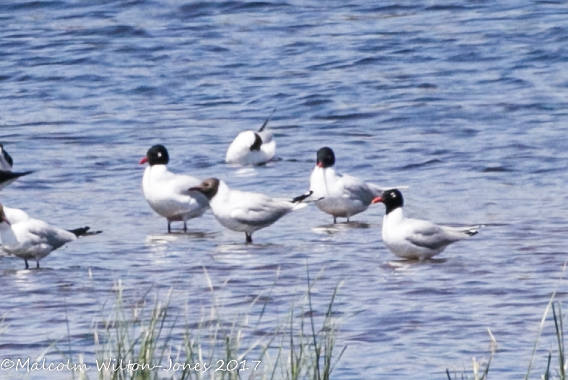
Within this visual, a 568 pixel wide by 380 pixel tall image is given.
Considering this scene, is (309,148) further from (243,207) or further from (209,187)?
(243,207)

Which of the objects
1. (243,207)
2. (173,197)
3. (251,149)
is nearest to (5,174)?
(173,197)

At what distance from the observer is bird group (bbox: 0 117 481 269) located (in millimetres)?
9609

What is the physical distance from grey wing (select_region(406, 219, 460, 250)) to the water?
0.52ft

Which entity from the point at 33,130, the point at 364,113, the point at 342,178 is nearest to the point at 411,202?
the point at 342,178

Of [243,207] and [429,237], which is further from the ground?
[243,207]

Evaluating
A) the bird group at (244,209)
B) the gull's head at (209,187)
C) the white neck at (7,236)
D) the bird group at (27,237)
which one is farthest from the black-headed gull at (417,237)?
the white neck at (7,236)

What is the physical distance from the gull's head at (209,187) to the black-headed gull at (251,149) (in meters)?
2.84

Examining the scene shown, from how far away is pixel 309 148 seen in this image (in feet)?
49.5

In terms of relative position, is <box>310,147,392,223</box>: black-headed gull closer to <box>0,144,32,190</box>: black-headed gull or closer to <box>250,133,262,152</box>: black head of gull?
<box>250,133,262,152</box>: black head of gull

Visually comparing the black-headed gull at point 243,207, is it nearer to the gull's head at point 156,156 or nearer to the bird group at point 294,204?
the bird group at point 294,204

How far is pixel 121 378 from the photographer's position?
5445 mm

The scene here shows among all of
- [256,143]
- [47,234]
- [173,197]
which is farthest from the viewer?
[256,143]

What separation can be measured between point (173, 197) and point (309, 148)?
409 cm

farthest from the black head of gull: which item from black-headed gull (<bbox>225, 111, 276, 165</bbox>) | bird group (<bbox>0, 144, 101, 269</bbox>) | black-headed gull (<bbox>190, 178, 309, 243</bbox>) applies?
bird group (<bbox>0, 144, 101, 269</bbox>)
